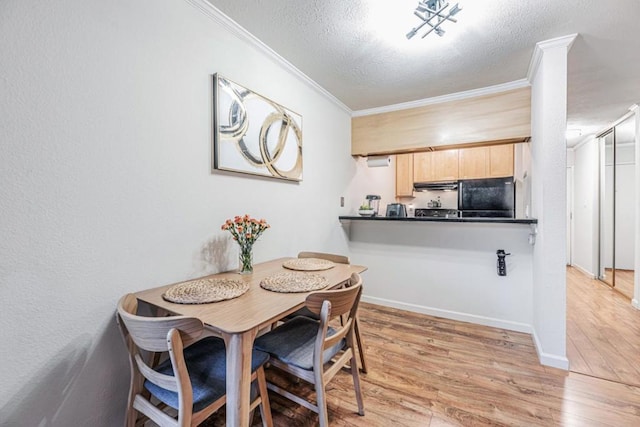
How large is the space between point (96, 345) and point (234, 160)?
1170 mm

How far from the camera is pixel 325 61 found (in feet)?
7.16

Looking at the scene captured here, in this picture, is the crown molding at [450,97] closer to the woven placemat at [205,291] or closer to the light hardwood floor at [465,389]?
the light hardwood floor at [465,389]

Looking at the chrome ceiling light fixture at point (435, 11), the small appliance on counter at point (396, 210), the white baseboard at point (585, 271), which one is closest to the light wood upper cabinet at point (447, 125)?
the small appliance on counter at point (396, 210)

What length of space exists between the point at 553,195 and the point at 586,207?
13.2ft

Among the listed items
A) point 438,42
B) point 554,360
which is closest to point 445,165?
point 438,42

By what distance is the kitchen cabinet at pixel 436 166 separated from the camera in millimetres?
4301

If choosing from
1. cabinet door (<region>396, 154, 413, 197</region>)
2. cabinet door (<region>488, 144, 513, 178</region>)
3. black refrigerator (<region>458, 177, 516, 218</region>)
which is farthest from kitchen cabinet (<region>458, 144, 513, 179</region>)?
cabinet door (<region>396, 154, 413, 197</region>)

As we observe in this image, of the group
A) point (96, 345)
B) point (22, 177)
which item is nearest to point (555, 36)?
point (22, 177)

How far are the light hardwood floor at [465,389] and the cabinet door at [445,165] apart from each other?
251 centimetres

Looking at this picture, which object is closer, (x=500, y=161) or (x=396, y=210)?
(x=396, y=210)

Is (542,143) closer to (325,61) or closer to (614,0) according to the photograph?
(614,0)

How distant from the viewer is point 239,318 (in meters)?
1.02

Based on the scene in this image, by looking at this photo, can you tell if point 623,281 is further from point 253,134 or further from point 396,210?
point 253,134

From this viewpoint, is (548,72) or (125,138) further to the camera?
(548,72)
